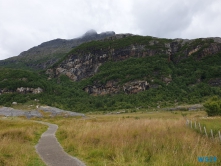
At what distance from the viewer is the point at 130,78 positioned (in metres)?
147

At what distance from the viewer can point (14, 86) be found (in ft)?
473

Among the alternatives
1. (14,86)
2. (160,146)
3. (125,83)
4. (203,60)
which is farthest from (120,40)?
(160,146)

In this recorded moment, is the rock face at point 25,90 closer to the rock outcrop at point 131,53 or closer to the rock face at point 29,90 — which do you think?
the rock face at point 29,90

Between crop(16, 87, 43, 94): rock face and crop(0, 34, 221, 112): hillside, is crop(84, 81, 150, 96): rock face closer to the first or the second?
crop(0, 34, 221, 112): hillside

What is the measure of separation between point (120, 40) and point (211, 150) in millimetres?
195660

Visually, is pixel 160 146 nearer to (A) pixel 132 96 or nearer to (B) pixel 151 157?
(B) pixel 151 157

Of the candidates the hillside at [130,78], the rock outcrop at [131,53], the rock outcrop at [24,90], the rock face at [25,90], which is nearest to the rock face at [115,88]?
the hillside at [130,78]

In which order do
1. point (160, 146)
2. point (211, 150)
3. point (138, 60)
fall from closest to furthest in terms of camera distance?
point (211, 150), point (160, 146), point (138, 60)

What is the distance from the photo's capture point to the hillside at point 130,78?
121325 mm

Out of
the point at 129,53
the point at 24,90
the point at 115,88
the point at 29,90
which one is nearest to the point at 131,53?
the point at 129,53

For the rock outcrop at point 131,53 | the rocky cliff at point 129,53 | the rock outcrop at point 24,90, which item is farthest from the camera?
the rock outcrop at point 131,53

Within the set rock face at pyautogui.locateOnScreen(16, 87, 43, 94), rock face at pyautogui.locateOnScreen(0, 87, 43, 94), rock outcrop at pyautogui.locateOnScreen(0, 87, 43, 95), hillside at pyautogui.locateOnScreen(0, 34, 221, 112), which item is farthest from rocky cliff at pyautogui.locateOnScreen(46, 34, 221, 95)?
rock outcrop at pyautogui.locateOnScreen(0, 87, 43, 95)

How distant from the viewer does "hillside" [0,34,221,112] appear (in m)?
121

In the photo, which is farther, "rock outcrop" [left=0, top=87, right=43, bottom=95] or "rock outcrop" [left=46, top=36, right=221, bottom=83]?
"rock outcrop" [left=46, top=36, right=221, bottom=83]
